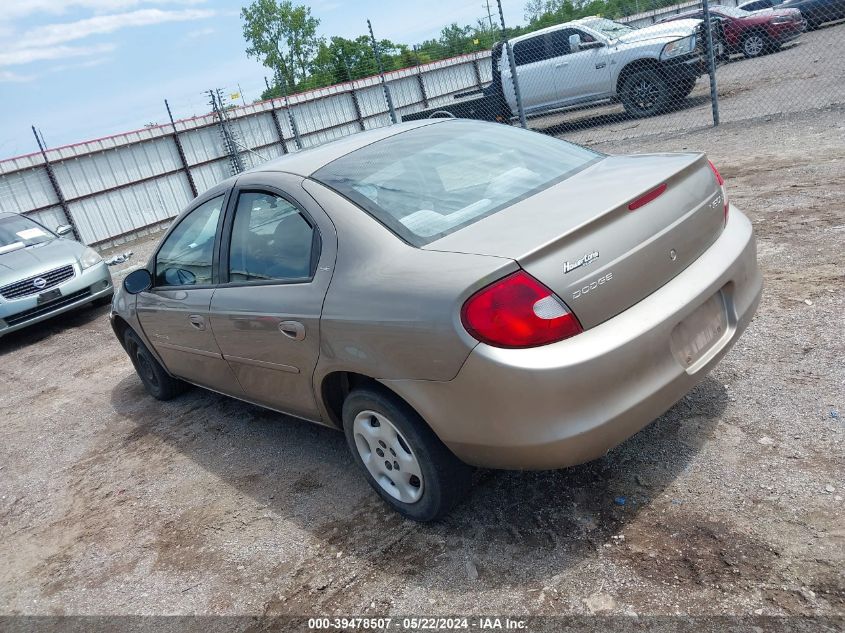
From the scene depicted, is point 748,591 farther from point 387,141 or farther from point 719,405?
point 387,141

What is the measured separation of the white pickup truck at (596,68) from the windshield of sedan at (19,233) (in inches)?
264

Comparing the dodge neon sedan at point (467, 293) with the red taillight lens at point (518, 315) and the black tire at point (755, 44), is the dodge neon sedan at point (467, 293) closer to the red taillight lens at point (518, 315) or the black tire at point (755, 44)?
the red taillight lens at point (518, 315)

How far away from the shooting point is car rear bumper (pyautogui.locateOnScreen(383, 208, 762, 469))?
236 cm

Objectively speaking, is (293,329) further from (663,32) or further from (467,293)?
(663,32)

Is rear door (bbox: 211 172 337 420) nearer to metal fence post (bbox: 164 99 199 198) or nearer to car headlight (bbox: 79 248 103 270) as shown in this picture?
car headlight (bbox: 79 248 103 270)

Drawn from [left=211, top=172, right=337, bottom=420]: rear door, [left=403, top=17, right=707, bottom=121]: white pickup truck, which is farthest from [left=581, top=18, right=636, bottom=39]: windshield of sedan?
[left=211, top=172, right=337, bottom=420]: rear door

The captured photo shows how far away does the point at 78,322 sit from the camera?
9.00 m

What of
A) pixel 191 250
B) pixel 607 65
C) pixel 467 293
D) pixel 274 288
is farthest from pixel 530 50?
pixel 467 293

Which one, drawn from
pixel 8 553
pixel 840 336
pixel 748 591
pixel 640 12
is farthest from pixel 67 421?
pixel 640 12

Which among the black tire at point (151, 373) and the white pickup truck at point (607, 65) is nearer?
the black tire at point (151, 373)

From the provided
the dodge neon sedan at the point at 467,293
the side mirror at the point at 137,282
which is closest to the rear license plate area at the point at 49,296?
the side mirror at the point at 137,282

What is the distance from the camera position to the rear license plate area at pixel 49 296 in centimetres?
831

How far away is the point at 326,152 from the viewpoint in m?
3.57

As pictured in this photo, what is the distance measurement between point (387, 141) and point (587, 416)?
1891mm
